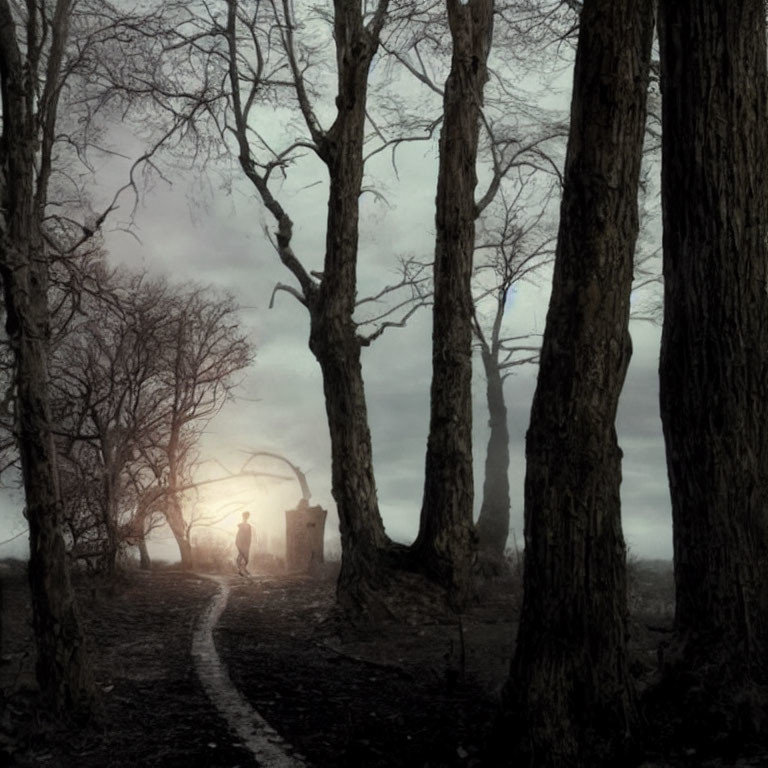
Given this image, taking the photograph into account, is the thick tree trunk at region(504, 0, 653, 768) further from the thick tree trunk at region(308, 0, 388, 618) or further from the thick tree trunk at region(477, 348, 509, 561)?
the thick tree trunk at region(477, 348, 509, 561)

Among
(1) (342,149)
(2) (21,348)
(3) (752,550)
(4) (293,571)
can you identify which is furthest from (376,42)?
(4) (293,571)

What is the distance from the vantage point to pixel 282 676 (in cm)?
882

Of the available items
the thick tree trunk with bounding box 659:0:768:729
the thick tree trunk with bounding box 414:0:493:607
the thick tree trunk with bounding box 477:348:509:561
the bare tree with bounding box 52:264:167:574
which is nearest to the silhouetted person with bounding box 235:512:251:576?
the bare tree with bounding box 52:264:167:574

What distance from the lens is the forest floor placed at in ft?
20.3

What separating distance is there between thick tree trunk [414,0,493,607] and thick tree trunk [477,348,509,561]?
531 inches

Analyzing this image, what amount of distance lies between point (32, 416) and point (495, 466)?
65.9 feet

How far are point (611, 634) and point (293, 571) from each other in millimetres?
18625

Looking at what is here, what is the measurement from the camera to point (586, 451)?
5.41 metres

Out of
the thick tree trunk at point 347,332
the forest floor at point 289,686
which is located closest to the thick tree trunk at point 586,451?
the forest floor at point 289,686

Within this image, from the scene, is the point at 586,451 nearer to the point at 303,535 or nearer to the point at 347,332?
the point at 347,332

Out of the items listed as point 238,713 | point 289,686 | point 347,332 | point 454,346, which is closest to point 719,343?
point 238,713

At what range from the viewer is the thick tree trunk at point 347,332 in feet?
39.1

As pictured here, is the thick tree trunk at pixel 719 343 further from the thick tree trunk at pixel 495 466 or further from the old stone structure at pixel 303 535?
the thick tree trunk at pixel 495 466

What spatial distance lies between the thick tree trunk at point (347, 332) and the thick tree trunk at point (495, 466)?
1353 centimetres
